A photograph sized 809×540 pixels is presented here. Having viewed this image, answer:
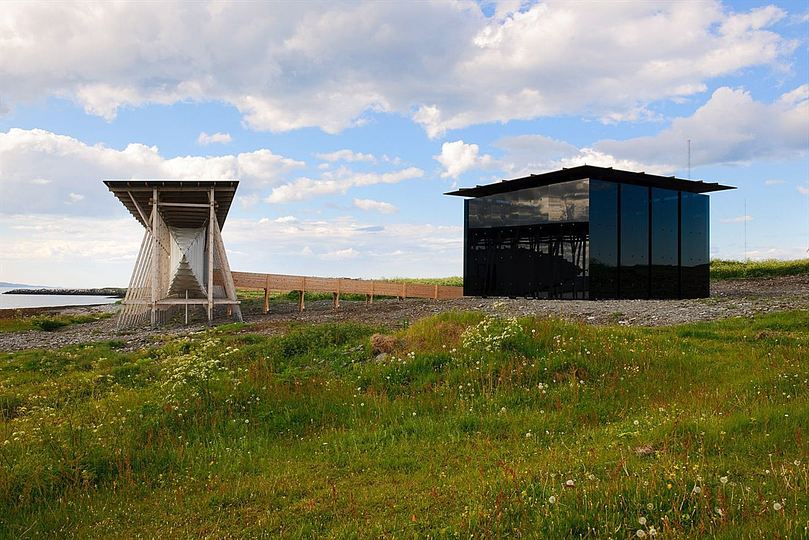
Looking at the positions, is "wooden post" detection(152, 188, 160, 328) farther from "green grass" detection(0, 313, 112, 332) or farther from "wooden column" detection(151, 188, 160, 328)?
"green grass" detection(0, 313, 112, 332)

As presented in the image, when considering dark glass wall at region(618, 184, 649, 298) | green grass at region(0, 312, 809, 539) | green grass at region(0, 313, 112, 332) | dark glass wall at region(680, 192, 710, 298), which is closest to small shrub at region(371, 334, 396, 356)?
green grass at region(0, 312, 809, 539)

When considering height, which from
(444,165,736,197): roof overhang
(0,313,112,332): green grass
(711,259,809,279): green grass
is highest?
(444,165,736,197): roof overhang

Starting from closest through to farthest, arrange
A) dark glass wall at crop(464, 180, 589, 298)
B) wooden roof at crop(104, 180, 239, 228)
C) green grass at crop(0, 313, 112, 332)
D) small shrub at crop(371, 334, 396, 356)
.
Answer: small shrub at crop(371, 334, 396, 356), wooden roof at crop(104, 180, 239, 228), green grass at crop(0, 313, 112, 332), dark glass wall at crop(464, 180, 589, 298)

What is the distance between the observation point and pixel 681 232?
112ft

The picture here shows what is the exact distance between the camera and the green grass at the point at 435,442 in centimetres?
Answer: 511

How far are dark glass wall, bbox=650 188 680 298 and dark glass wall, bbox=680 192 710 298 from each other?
1.91ft

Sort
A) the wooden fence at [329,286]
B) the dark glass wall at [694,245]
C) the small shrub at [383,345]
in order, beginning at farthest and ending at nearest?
the dark glass wall at [694,245] → the wooden fence at [329,286] → the small shrub at [383,345]

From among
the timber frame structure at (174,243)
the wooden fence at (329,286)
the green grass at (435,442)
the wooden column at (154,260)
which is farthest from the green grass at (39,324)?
the green grass at (435,442)

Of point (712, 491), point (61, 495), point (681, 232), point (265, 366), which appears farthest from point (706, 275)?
point (61, 495)

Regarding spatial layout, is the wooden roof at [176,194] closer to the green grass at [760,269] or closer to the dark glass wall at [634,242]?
the dark glass wall at [634,242]

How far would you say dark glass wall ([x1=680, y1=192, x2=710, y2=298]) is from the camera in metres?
34.2

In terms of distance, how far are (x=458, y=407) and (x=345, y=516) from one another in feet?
11.6

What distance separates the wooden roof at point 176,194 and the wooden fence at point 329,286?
12.9ft

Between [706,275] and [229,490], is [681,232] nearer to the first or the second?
[706,275]
